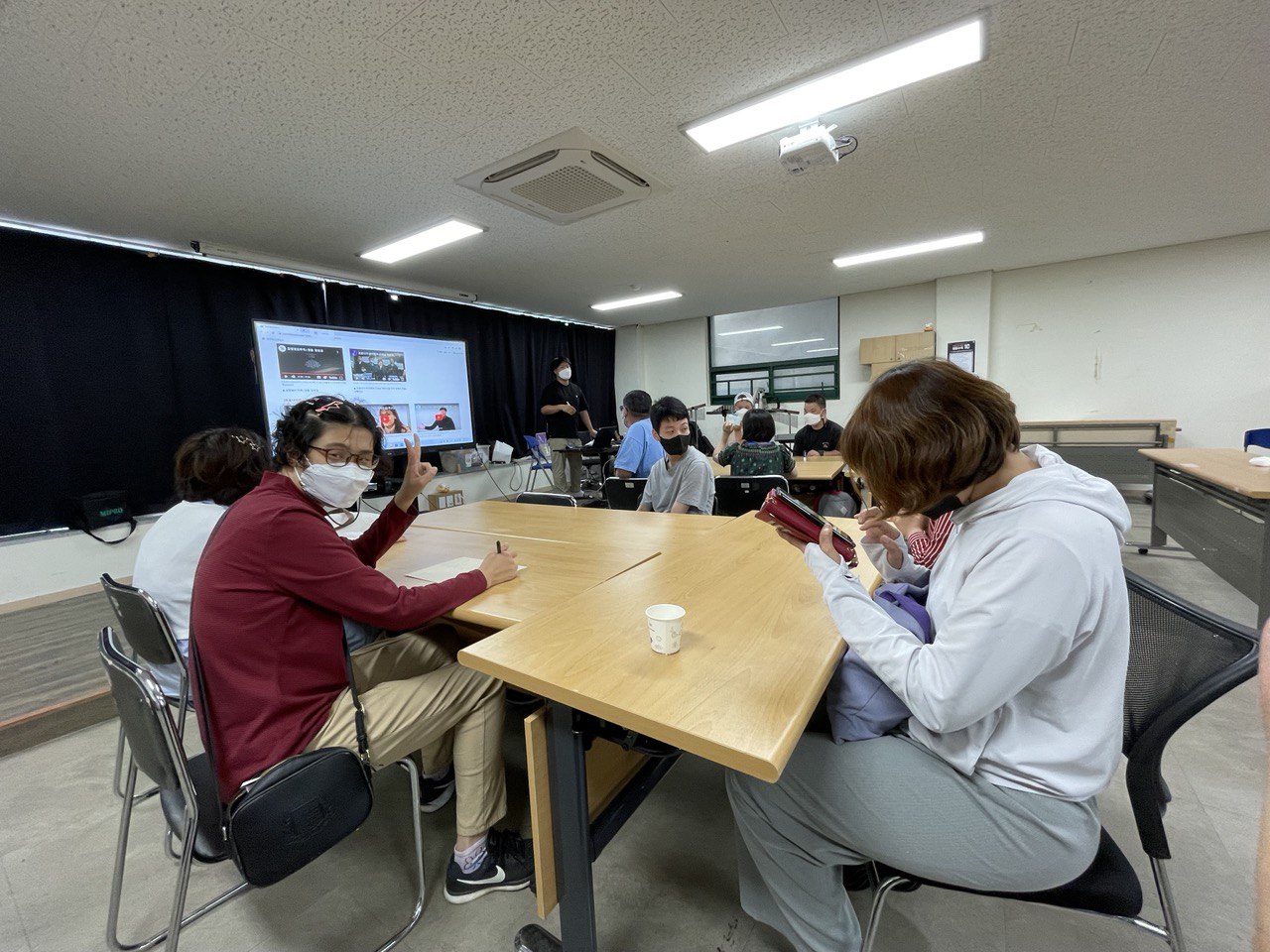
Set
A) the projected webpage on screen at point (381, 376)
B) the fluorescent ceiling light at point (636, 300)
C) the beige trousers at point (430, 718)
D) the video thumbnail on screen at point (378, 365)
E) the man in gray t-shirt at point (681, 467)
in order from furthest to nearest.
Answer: the fluorescent ceiling light at point (636, 300), the video thumbnail on screen at point (378, 365), the projected webpage on screen at point (381, 376), the man in gray t-shirt at point (681, 467), the beige trousers at point (430, 718)

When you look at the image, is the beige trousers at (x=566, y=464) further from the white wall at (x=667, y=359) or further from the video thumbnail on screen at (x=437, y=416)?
the white wall at (x=667, y=359)

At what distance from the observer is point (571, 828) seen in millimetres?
992

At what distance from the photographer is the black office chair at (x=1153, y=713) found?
0.79 meters

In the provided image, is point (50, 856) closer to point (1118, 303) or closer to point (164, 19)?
point (164, 19)

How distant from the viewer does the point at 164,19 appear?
1642mm

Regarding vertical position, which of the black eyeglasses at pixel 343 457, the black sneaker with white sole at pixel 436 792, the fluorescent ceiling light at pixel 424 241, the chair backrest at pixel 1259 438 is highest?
the fluorescent ceiling light at pixel 424 241

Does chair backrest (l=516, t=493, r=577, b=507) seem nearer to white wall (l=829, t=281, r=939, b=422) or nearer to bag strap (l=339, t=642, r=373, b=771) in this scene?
bag strap (l=339, t=642, r=373, b=771)

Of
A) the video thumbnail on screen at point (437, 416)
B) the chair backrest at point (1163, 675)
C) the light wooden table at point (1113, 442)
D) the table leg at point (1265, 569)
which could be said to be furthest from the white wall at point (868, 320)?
the chair backrest at point (1163, 675)

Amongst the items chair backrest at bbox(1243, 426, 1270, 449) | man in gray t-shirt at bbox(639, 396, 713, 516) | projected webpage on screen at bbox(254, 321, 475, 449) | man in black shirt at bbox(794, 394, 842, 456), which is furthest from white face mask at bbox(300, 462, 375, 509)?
chair backrest at bbox(1243, 426, 1270, 449)

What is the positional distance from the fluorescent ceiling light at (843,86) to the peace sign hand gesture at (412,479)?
203 centimetres

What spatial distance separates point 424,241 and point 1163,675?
4.51 m

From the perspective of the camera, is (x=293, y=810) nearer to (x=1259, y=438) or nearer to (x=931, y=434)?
(x=931, y=434)

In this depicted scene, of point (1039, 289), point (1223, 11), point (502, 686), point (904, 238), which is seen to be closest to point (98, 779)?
point (502, 686)

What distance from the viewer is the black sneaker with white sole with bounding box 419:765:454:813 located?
1.69 m
